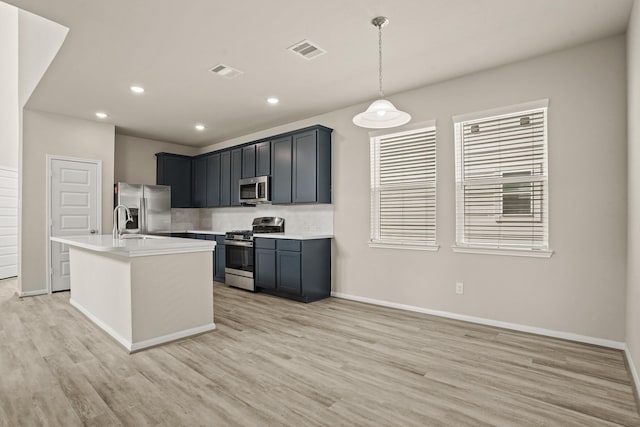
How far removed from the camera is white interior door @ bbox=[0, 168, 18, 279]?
6.36 meters

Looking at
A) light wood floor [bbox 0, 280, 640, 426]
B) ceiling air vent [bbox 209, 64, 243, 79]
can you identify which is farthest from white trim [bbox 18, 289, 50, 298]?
ceiling air vent [bbox 209, 64, 243, 79]

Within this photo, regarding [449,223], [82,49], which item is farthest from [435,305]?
[82,49]

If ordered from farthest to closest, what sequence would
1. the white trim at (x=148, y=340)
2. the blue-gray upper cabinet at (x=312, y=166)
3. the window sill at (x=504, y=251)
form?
1. the blue-gray upper cabinet at (x=312, y=166)
2. the window sill at (x=504, y=251)
3. the white trim at (x=148, y=340)

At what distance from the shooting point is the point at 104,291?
136 inches

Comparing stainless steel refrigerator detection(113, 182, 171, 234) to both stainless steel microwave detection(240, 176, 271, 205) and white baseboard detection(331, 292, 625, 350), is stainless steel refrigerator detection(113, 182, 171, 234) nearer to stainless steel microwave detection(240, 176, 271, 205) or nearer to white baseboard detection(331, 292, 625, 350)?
stainless steel microwave detection(240, 176, 271, 205)

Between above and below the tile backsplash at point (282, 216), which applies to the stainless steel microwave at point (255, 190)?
above

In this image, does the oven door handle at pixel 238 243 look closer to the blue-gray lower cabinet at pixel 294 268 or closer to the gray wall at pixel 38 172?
the blue-gray lower cabinet at pixel 294 268

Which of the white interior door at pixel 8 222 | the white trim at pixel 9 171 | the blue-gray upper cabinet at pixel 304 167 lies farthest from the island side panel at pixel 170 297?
the white trim at pixel 9 171

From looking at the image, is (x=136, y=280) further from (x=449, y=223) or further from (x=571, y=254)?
(x=571, y=254)

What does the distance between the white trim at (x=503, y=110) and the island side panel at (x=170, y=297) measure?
9.97ft

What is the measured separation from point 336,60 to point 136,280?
8.90 feet

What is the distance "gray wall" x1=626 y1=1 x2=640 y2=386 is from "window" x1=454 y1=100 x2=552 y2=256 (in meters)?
0.64

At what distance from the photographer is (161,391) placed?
2.27m

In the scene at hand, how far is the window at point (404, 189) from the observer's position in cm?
405
